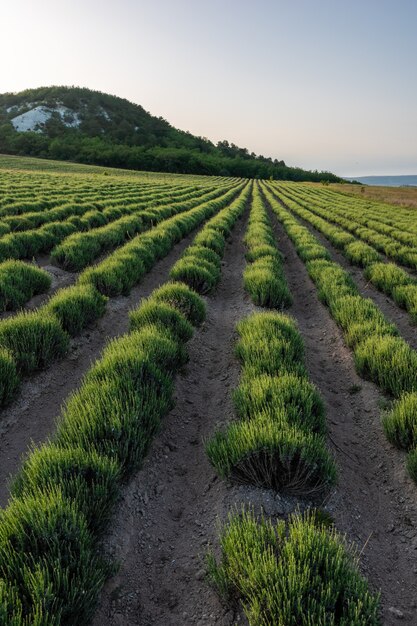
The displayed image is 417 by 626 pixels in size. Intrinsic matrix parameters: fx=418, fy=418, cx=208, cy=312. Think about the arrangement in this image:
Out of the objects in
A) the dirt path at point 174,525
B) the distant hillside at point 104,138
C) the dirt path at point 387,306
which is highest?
the distant hillside at point 104,138

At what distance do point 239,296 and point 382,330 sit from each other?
11.6 ft

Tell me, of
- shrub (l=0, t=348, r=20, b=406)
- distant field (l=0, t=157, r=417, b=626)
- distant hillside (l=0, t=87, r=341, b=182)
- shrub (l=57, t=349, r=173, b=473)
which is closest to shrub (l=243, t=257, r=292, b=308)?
distant field (l=0, t=157, r=417, b=626)

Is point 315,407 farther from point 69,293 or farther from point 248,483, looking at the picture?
point 69,293

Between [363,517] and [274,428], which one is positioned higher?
[274,428]

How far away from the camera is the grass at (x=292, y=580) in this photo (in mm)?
2021

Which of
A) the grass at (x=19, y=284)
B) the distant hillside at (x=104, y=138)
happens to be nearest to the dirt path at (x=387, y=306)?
the grass at (x=19, y=284)

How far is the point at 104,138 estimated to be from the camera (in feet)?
397

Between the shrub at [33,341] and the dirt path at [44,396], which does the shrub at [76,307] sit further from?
the shrub at [33,341]

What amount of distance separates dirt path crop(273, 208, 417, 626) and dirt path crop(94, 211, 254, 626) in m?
0.98

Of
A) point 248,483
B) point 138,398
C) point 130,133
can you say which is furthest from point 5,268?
point 130,133

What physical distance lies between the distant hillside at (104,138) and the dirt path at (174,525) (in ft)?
314

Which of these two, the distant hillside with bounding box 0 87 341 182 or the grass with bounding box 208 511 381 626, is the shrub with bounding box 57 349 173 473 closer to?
the grass with bounding box 208 511 381 626

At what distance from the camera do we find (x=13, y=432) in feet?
13.5

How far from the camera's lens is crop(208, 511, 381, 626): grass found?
2021mm
